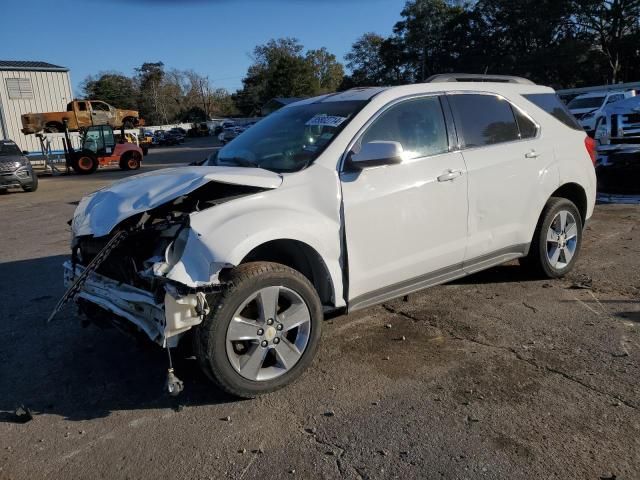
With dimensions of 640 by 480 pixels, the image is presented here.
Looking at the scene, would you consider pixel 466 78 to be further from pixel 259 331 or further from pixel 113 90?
pixel 113 90

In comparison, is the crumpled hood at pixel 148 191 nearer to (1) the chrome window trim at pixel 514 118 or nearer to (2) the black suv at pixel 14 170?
(1) the chrome window trim at pixel 514 118

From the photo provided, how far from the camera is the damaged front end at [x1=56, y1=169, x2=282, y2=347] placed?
2965 millimetres

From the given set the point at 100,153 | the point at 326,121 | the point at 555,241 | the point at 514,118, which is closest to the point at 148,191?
the point at 326,121

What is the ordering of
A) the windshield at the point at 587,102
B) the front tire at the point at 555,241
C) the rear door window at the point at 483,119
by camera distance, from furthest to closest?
the windshield at the point at 587,102
the front tire at the point at 555,241
the rear door window at the point at 483,119

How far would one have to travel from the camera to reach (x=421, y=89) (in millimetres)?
4180

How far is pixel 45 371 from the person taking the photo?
150 inches

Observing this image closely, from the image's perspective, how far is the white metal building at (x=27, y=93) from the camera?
103 feet

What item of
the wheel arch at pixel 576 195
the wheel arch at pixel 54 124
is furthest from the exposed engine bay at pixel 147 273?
the wheel arch at pixel 54 124

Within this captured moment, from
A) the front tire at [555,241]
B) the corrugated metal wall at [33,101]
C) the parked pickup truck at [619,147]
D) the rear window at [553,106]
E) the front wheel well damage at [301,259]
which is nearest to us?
the front wheel well damage at [301,259]

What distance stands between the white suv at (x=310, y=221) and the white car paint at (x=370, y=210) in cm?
1

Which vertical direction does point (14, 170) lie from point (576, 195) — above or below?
above

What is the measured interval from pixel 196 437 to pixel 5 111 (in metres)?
34.5

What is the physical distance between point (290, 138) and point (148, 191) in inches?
46.8

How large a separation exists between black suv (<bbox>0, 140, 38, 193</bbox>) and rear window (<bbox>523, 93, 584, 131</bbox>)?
1576cm
